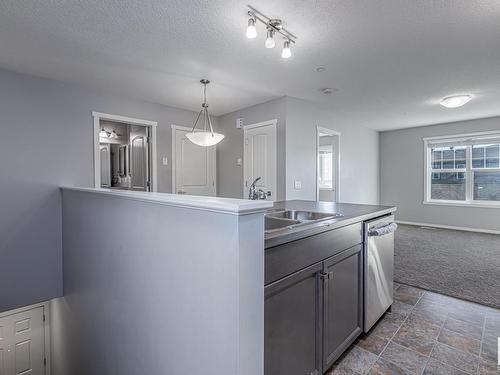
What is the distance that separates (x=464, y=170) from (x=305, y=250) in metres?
6.23

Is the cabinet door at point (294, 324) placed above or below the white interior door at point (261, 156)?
below

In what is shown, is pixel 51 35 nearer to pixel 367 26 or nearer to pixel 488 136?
pixel 367 26

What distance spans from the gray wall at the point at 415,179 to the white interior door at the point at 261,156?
4139mm

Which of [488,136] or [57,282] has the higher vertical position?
[488,136]

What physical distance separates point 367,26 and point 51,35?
265 cm

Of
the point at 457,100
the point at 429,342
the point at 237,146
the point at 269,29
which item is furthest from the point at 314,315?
the point at 457,100

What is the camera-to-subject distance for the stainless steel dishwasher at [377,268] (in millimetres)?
1935

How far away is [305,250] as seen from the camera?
4.53 feet

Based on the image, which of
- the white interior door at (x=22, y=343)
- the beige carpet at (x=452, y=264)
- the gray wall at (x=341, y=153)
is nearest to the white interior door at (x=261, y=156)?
the gray wall at (x=341, y=153)

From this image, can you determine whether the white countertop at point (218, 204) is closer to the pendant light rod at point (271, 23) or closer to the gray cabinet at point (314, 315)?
the gray cabinet at point (314, 315)

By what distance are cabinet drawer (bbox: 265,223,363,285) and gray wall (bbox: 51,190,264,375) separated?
0.19 m

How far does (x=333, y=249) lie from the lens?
1.59m

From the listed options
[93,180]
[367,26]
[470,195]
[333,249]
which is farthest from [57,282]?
[470,195]

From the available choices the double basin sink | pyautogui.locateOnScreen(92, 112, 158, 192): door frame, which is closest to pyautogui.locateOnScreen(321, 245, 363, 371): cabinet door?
the double basin sink
